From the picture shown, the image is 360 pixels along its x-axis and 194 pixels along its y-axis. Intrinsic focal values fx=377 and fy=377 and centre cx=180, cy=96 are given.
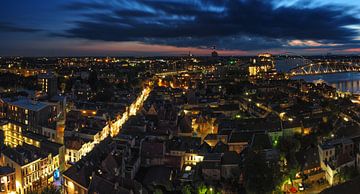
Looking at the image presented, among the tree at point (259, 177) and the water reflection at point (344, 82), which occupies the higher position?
the water reflection at point (344, 82)

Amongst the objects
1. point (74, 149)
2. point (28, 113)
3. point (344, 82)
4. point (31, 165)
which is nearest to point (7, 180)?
point (31, 165)

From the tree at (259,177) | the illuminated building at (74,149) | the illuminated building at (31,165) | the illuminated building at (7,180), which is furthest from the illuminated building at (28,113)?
the tree at (259,177)

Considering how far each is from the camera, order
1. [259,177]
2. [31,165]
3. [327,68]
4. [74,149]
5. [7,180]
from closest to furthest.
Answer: [259,177], [7,180], [31,165], [74,149], [327,68]

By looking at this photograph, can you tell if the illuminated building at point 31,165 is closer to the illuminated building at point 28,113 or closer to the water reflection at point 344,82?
the illuminated building at point 28,113

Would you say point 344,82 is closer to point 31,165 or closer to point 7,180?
point 31,165

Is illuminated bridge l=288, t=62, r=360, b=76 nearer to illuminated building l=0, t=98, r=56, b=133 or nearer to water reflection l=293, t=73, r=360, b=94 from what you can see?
water reflection l=293, t=73, r=360, b=94

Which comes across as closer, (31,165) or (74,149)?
(31,165)

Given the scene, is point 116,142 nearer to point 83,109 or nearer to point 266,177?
point 266,177

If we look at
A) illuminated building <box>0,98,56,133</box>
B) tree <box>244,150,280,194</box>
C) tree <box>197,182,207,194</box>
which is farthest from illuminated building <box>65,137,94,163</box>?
tree <box>244,150,280,194</box>

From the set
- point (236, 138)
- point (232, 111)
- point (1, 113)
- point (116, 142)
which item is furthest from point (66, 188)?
point (232, 111)
